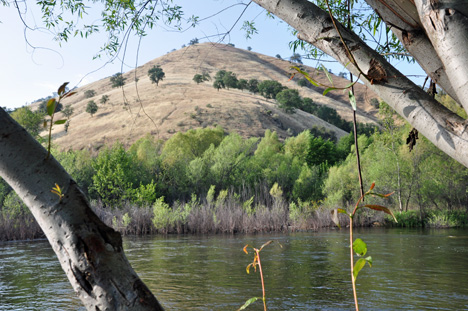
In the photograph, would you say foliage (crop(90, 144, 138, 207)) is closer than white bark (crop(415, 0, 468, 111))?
No

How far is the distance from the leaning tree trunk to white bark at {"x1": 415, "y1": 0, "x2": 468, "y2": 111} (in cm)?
120

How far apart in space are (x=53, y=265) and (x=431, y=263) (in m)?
10.6

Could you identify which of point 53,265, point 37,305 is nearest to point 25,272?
point 53,265

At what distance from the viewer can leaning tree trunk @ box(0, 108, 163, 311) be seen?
4.21 ft

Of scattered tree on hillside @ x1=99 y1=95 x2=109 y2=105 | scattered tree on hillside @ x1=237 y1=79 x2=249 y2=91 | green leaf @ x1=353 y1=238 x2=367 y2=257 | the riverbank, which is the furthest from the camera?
scattered tree on hillside @ x1=237 y1=79 x2=249 y2=91

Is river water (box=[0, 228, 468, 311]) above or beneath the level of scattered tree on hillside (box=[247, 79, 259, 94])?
beneath

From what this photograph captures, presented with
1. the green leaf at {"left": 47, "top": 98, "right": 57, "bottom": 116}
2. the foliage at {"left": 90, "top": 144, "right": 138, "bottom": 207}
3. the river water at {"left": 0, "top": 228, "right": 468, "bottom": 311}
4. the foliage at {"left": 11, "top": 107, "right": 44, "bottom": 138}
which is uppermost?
the foliage at {"left": 11, "top": 107, "right": 44, "bottom": 138}

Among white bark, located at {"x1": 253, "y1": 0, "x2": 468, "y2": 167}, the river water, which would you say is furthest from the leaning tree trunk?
the river water

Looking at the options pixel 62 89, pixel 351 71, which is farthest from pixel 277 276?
pixel 62 89

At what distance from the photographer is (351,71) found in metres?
1.85

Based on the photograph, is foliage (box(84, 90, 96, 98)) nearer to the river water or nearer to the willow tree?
the river water

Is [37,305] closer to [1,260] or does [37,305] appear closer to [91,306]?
[1,260]

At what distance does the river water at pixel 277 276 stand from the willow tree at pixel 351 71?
6.94 m

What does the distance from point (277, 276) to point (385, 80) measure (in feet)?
32.1
